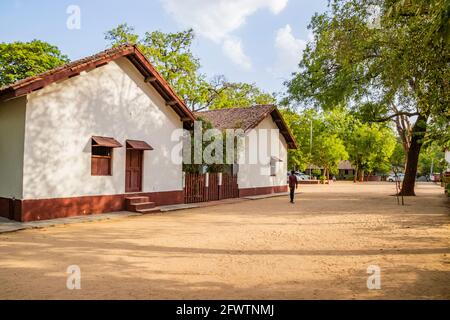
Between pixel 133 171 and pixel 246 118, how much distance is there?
33.7 feet

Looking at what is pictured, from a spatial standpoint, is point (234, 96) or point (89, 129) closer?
point (89, 129)

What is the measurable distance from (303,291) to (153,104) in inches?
469

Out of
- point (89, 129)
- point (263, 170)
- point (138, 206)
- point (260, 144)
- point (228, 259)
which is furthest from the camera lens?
point (263, 170)

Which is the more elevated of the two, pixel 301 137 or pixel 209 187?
pixel 301 137

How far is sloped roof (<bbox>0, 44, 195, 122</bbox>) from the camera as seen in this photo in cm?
Result: 1051

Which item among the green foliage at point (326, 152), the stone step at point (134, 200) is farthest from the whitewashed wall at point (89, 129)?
the green foliage at point (326, 152)

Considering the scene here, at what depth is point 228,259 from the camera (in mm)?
7016

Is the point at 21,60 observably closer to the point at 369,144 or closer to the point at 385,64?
the point at 385,64

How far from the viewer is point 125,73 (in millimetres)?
14164

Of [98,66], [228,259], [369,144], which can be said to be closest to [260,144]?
[98,66]

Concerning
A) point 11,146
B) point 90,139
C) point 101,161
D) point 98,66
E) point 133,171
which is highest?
point 98,66

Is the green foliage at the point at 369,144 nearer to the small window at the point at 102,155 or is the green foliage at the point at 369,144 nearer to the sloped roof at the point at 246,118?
the sloped roof at the point at 246,118

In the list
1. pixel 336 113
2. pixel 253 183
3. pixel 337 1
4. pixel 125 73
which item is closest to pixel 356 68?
pixel 337 1

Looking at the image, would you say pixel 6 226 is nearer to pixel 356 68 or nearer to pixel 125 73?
pixel 125 73
